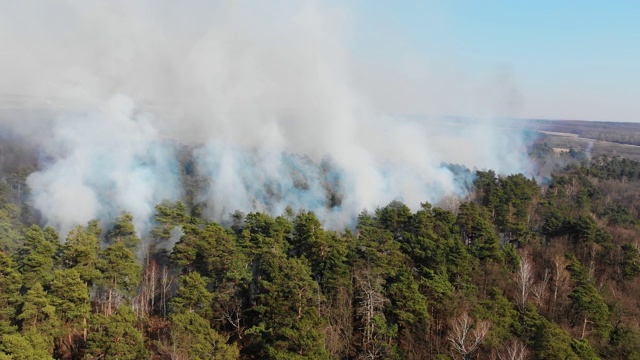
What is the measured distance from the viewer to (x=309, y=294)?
67.1 feet

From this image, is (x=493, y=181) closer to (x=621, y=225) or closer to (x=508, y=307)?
(x=621, y=225)

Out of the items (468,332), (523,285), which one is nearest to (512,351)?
(468,332)

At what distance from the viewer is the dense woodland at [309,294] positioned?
17.9 m

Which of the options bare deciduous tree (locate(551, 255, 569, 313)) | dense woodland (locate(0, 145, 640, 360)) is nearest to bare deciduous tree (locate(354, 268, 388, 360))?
dense woodland (locate(0, 145, 640, 360))

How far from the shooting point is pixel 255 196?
41.8 m

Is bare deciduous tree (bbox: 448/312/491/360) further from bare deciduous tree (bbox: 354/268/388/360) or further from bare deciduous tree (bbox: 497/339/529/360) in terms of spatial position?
bare deciduous tree (bbox: 354/268/388/360)

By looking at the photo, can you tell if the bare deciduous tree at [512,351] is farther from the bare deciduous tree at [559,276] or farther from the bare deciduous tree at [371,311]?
the bare deciduous tree at [559,276]

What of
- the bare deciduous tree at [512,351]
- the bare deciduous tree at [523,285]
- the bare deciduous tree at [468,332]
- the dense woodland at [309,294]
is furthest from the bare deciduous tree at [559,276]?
the bare deciduous tree at [468,332]

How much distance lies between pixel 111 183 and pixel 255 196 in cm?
1237

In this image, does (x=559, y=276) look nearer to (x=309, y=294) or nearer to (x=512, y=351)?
(x=512, y=351)

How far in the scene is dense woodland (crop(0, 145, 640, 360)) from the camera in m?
17.9

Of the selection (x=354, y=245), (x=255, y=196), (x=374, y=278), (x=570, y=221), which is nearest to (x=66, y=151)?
(x=255, y=196)

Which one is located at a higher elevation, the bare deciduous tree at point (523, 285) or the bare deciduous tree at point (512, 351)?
the bare deciduous tree at point (523, 285)

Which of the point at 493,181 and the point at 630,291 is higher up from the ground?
the point at 493,181
